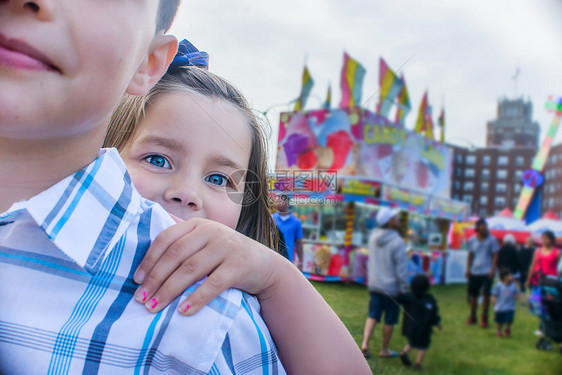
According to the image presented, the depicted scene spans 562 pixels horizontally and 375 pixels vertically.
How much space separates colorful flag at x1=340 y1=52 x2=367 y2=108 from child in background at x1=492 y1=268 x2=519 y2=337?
336 centimetres

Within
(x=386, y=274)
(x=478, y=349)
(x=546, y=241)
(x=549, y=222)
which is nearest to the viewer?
(x=549, y=222)

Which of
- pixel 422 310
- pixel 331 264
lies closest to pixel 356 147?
pixel 331 264

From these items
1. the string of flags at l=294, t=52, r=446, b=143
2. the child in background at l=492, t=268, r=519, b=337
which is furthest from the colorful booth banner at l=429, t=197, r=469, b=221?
the child in background at l=492, t=268, r=519, b=337

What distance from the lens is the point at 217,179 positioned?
0.59 meters

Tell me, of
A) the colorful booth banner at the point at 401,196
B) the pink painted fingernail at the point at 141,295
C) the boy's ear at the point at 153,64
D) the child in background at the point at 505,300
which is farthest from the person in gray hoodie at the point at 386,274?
the child in background at the point at 505,300

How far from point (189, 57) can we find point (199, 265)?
0.93 ft

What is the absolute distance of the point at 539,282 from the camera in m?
3.64

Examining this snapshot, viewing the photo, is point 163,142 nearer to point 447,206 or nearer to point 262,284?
point 262,284

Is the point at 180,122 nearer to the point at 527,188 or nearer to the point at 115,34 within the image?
the point at 115,34

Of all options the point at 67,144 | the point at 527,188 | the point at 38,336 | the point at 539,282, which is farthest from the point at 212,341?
the point at 539,282

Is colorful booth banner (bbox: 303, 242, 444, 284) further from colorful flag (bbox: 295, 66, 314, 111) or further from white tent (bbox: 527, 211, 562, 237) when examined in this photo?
white tent (bbox: 527, 211, 562, 237)

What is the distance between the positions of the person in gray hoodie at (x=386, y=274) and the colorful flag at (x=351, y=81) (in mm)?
294

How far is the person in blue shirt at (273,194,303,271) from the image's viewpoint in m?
0.49

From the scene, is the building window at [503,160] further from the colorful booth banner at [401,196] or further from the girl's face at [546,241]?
the girl's face at [546,241]
